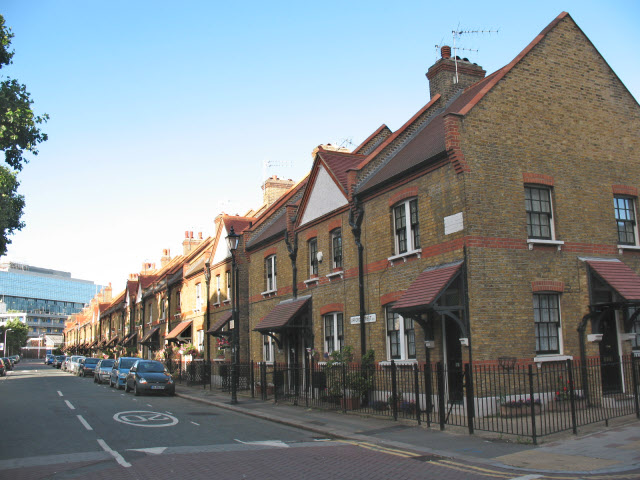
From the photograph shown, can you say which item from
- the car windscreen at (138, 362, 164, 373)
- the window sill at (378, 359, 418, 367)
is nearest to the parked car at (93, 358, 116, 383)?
the car windscreen at (138, 362, 164, 373)

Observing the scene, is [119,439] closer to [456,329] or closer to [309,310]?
[456,329]

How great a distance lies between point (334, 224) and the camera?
827 inches

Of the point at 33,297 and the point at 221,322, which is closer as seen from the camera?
the point at 221,322

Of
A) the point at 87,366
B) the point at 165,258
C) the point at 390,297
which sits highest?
the point at 165,258

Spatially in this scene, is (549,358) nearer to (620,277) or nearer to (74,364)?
(620,277)

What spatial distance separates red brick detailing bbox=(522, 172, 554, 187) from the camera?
1603cm

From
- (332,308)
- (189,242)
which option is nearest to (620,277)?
(332,308)

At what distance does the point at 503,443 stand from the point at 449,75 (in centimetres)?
1446

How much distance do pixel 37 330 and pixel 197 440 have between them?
A: 7671 inches

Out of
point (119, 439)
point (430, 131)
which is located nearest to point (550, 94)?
point (430, 131)

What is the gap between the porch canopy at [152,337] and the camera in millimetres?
44812

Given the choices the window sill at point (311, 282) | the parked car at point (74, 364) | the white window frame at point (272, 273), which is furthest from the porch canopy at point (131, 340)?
the window sill at point (311, 282)

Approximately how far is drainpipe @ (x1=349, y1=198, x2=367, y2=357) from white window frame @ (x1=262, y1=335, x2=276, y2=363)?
790cm

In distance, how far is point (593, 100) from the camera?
58.8 ft
